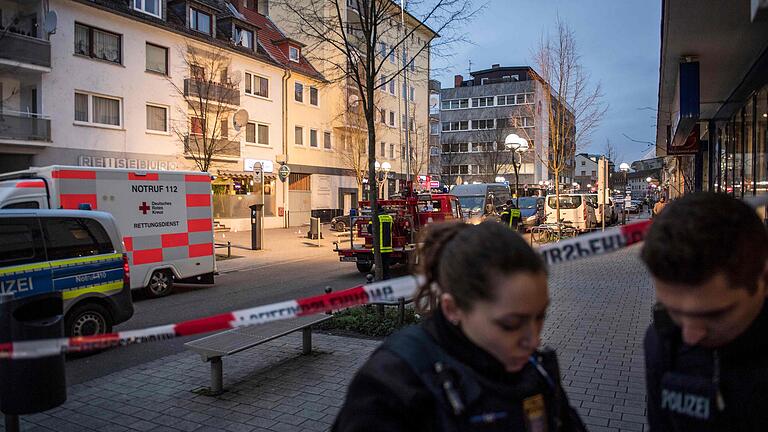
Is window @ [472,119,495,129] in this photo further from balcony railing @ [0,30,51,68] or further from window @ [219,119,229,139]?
balcony railing @ [0,30,51,68]

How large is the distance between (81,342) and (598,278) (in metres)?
12.2

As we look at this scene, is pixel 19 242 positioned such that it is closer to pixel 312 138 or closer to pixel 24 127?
pixel 24 127

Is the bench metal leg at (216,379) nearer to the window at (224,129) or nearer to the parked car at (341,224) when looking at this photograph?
the parked car at (341,224)

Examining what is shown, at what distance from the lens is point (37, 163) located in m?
21.8

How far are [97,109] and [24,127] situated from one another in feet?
11.1

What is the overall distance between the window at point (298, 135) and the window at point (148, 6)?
36.4 feet

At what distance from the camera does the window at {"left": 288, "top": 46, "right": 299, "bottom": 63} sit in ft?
120

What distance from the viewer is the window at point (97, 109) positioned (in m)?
23.3

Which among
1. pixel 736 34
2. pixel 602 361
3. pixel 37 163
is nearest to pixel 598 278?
pixel 736 34

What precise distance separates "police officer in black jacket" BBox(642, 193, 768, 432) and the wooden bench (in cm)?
454

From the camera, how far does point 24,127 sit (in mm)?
21125

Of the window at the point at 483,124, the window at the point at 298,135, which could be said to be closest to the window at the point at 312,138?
the window at the point at 298,135

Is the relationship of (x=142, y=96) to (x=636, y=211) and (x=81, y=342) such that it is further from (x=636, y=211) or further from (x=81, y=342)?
(x=636, y=211)

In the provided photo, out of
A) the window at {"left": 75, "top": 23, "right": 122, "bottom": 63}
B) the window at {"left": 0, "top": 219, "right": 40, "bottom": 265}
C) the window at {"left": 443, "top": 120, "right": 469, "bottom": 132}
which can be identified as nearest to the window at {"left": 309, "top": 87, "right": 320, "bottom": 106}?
the window at {"left": 75, "top": 23, "right": 122, "bottom": 63}
